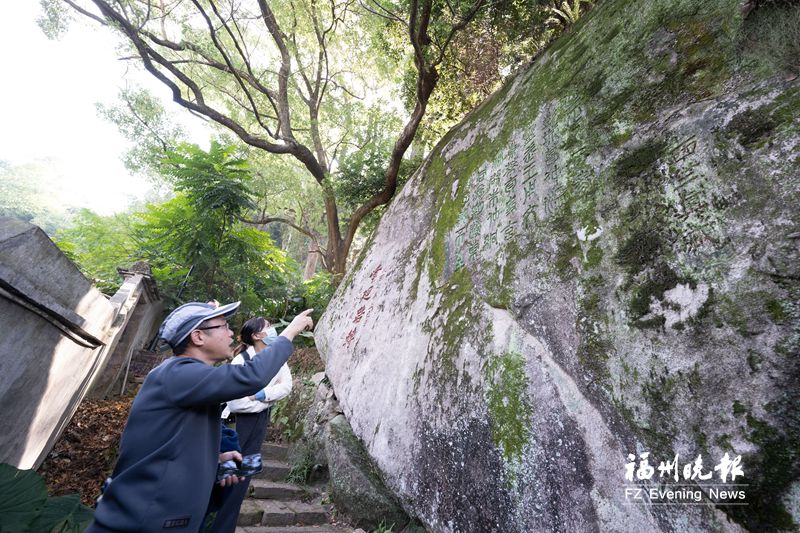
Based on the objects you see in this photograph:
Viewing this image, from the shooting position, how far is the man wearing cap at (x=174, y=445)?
144 centimetres

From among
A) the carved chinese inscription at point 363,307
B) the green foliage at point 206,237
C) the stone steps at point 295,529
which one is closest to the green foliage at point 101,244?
the green foliage at point 206,237

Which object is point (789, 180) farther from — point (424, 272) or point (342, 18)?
point (342, 18)

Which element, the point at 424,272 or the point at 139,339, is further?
the point at 139,339

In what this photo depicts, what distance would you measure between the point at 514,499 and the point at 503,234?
192 cm

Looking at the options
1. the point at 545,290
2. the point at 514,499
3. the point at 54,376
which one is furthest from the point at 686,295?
the point at 54,376

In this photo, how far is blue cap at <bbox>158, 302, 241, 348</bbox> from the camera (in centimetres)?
182

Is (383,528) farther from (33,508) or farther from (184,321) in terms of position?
(184,321)

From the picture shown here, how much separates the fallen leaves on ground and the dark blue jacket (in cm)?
404

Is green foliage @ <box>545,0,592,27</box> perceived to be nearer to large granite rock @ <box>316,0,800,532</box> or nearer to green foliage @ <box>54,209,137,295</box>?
large granite rock @ <box>316,0,800,532</box>

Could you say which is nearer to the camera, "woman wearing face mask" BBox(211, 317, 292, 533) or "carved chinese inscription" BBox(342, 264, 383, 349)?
"woman wearing face mask" BBox(211, 317, 292, 533)

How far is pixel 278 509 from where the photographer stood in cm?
420

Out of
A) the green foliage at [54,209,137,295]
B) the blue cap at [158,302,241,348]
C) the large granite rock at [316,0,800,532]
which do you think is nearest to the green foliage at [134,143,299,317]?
the green foliage at [54,209,137,295]

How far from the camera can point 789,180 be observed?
1.78 meters

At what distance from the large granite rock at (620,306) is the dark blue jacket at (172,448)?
159cm
